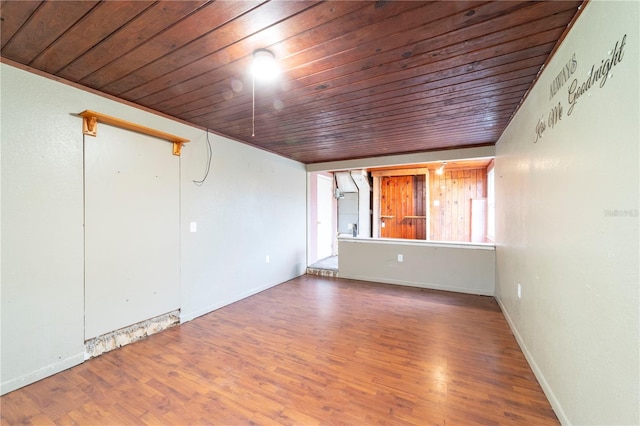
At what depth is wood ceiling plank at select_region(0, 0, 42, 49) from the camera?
1.28 m

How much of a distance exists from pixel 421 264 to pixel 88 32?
14.7 feet

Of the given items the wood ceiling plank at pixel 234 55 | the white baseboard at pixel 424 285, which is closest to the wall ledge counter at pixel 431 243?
the white baseboard at pixel 424 285

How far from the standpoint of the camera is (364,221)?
21.5 ft

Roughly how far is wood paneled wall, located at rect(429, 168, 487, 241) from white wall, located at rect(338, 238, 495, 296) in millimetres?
2205

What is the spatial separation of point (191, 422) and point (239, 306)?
187 cm

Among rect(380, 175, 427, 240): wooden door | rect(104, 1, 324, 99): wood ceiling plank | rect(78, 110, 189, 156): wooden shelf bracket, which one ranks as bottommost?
rect(380, 175, 427, 240): wooden door

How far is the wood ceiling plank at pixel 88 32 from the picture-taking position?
129cm

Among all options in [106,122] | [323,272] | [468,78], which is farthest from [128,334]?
[468,78]

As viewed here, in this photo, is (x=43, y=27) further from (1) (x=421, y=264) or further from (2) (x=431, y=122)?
(1) (x=421, y=264)

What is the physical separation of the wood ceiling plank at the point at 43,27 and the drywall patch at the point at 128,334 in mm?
2137

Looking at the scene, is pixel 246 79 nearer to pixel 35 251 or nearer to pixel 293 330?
pixel 35 251

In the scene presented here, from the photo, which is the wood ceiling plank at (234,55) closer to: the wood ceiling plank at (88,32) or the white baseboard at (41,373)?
the wood ceiling plank at (88,32)

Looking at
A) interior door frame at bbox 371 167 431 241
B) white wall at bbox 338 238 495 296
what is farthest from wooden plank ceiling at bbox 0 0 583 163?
interior door frame at bbox 371 167 431 241

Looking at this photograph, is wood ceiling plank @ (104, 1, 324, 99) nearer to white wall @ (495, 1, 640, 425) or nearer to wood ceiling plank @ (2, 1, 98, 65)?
wood ceiling plank @ (2, 1, 98, 65)
